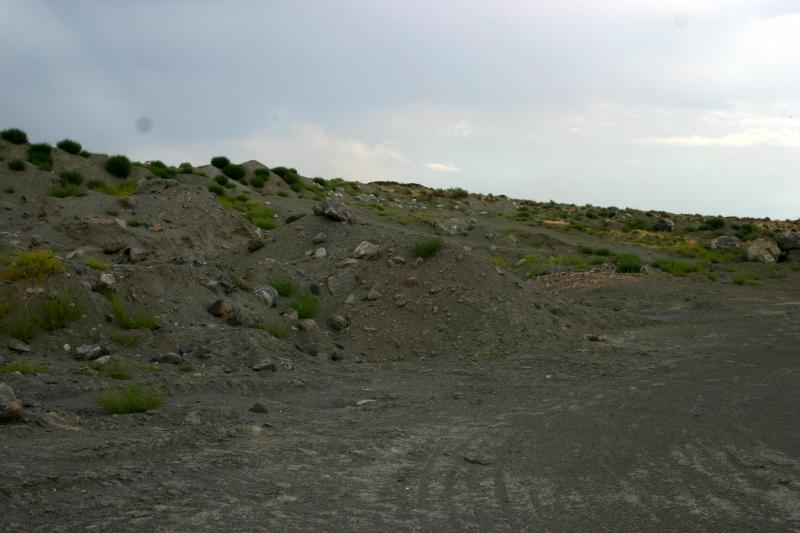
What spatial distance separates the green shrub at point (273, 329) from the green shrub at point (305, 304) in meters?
1.07

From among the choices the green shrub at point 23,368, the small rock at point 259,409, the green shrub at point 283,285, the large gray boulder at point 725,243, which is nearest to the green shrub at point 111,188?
the green shrub at point 283,285

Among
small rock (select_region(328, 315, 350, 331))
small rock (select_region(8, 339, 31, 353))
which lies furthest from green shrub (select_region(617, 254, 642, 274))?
small rock (select_region(8, 339, 31, 353))

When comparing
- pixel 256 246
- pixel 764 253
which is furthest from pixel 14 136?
pixel 764 253

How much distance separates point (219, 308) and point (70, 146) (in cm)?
2196

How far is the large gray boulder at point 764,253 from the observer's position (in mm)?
29094

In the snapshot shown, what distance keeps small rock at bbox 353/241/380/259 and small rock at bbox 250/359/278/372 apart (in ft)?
18.0

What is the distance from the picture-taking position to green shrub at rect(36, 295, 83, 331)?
9516mm

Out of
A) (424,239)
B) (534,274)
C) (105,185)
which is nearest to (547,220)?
(534,274)

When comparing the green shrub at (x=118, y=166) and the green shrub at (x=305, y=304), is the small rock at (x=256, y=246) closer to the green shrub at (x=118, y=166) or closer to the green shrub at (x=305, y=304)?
the green shrub at (x=305, y=304)

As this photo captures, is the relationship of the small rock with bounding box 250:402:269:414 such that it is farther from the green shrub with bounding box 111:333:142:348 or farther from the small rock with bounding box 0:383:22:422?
the green shrub with bounding box 111:333:142:348

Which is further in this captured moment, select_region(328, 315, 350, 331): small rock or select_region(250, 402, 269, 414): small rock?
select_region(328, 315, 350, 331): small rock

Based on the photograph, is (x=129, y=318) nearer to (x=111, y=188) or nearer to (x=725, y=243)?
(x=111, y=188)

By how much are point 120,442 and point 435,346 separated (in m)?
6.63

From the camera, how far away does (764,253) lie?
29.4m
